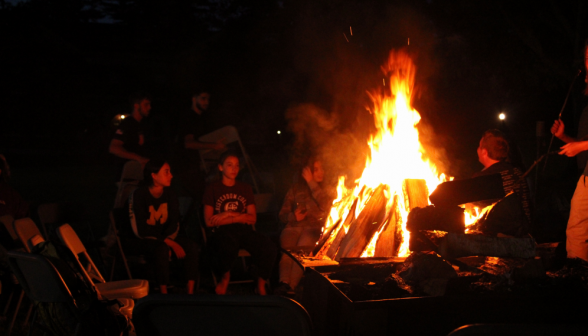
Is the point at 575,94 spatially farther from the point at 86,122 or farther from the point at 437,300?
the point at 86,122

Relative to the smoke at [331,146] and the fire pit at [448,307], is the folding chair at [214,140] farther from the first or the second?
the fire pit at [448,307]

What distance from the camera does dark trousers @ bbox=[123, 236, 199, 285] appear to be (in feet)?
14.0

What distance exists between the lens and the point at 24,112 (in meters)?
22.6

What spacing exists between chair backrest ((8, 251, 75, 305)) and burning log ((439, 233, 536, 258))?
2.26 m

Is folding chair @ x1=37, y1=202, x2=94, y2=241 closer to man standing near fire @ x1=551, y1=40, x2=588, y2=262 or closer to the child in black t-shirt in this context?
the child in black t-shirt

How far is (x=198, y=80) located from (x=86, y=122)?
8528 mm

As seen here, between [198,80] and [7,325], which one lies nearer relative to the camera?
[7,325]

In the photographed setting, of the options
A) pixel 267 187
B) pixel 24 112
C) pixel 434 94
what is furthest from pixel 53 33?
pixel 267 187

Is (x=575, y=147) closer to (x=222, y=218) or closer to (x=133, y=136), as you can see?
(x=222, y=218)

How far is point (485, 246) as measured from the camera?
10.2 feet

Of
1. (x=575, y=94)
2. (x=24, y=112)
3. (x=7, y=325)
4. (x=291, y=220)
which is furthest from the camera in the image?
(x=24, y=112)

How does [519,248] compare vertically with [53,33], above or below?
below

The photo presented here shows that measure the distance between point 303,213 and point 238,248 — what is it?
86 centimetres

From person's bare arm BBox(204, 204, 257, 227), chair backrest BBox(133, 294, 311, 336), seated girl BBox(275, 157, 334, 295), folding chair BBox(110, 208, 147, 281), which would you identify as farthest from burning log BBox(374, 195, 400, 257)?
chair backrest BBox(133, 294, 311, 336)
